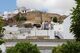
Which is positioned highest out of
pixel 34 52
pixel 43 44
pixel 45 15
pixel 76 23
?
pixel 76 23

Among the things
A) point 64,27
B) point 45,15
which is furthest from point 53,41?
point 45,15

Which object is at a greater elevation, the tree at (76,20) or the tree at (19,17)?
the tree at (76,20)

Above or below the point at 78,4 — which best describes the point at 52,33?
below

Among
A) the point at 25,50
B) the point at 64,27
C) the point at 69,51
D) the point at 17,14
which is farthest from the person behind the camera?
the point at 17,14

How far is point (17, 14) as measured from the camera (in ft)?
322

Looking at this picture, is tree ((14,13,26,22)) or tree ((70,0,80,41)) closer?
tree ((70,0,80,41))

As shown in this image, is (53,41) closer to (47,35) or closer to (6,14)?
(47,35)

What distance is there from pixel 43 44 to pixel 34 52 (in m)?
9.42

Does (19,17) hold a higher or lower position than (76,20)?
lower

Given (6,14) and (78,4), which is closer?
(78,4)

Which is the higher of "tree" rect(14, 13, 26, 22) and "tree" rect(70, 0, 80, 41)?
"tree" rect(70, 0, 80, 41)

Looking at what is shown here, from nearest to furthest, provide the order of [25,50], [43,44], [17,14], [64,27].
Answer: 1. [25,50]
2. [43,44]
3. [64,27]
4. [17,14]

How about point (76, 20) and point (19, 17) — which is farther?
point (19, 17)

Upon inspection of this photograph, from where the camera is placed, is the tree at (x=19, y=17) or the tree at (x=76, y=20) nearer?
the tree at (x=76, y=20)
